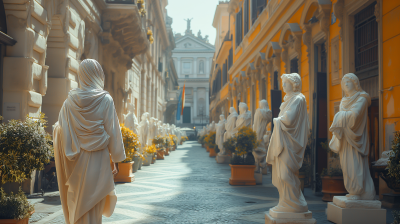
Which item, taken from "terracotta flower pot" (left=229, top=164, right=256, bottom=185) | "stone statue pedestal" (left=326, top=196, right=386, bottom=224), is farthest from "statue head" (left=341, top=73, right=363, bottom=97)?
"terracotta flower pot" (left=229, top=164, right=256, bottom=185)

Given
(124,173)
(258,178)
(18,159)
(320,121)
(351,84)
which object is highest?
(351,84)

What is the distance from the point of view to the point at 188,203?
7707mm

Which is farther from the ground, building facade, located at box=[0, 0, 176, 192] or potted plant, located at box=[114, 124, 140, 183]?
building facade, located at box=[0, 0, 176, 192]

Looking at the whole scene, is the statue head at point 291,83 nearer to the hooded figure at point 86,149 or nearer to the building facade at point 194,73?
the hooded figure at point 86,149

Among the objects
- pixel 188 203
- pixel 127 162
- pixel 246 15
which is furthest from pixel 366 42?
pixel 246 15

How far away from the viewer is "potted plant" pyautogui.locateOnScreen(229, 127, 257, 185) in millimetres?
10337

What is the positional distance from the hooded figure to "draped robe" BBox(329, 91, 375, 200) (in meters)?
3.29

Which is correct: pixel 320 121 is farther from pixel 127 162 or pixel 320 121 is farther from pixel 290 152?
pixel 127 162

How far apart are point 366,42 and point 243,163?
4297 millimetres

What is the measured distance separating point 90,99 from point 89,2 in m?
9.12

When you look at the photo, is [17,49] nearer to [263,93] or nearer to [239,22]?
[263,93]

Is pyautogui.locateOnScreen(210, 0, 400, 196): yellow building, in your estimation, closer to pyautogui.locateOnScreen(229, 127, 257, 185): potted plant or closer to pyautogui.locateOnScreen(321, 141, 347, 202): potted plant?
pyautogui.locateOnScreen(321, 141, 347, 202): potted plant

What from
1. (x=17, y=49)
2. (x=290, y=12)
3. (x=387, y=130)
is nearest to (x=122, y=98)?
(x=290, y=12)

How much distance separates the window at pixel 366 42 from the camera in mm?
8047
